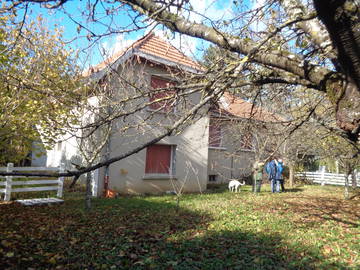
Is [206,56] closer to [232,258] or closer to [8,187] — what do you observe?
[232,258]

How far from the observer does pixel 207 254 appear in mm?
4621

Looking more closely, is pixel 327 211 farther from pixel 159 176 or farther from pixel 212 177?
pixel 212 177

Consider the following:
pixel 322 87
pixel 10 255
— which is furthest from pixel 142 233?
pixel 322 87

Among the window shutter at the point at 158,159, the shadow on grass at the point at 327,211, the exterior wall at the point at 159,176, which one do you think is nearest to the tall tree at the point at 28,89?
the exterior wall at the point at 159,176

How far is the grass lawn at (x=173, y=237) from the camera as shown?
430cm

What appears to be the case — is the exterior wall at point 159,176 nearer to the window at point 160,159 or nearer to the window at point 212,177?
the window at point 160,159

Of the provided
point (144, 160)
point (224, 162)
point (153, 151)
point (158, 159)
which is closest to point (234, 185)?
point (224, 162)

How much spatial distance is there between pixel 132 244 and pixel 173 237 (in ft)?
2.96

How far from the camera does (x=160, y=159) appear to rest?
38.5 ft

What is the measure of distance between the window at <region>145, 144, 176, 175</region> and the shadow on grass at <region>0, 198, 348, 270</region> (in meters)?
4.22

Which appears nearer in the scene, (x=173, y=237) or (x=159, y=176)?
(x=173, y=237)

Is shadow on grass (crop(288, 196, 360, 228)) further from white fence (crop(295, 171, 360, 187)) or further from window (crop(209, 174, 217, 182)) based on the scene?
white fence (crop(295, 171, 360, 187))

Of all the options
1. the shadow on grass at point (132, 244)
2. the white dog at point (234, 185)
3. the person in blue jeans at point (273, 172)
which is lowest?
the shadow on grass at point (132, 244)

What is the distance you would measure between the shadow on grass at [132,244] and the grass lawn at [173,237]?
16 mm
